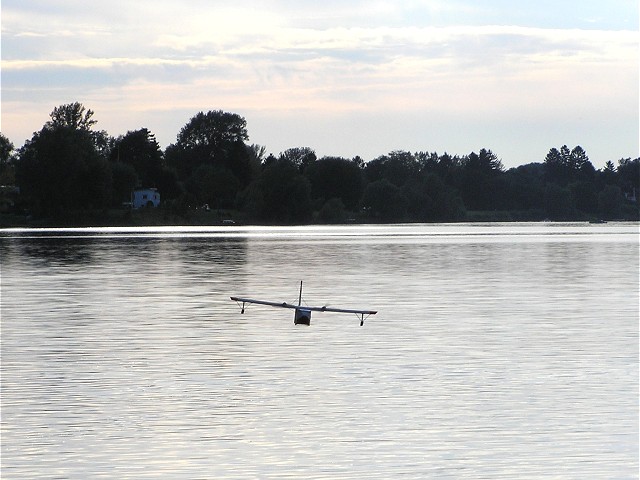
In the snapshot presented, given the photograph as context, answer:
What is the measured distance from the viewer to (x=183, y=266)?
85188 mm

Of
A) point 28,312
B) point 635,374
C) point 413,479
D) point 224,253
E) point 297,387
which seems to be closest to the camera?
point 413,479

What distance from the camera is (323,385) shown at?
91.6 feet

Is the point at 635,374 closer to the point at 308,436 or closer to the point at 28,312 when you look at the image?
the point at 308,436

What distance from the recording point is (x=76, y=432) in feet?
73.7

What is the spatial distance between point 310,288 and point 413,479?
44.0 m

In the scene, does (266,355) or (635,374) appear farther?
(266,355)

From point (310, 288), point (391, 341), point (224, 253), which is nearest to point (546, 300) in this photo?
point (310, 288)

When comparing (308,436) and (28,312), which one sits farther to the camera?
(28,312)

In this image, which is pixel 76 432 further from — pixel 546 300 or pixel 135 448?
pixel 546 300

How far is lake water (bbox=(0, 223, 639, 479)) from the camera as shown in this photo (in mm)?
20438

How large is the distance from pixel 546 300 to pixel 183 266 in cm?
3718

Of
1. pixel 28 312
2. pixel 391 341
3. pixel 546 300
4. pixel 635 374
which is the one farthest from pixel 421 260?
pixel 635 374

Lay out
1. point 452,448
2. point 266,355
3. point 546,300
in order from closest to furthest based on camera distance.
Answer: point 452,448 → point 266,355 → point 546,300

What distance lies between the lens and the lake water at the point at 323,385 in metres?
20.4
